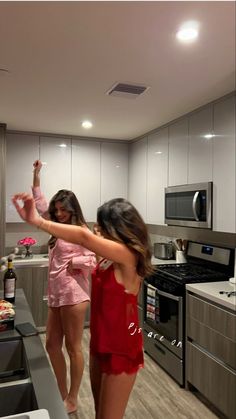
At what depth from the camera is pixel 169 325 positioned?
110 inches

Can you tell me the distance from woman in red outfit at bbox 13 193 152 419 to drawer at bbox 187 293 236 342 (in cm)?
91

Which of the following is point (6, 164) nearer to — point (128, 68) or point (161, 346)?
point (128, 68)

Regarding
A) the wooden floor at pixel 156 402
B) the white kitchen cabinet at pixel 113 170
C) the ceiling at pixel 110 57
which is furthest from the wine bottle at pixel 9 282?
the white kitchen cabinet at pixel 113 170

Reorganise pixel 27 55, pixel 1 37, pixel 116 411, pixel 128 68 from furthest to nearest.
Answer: pixel 128 68 < pixel 27 55 < pixel 1 37 < pixel 116 411

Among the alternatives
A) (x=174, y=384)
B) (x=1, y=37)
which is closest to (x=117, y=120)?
(x=1, y=37)

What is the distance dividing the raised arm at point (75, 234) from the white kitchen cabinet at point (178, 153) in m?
2.00

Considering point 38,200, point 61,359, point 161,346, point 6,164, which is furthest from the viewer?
point 6,164

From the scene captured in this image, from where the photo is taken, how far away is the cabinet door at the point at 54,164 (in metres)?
4.00

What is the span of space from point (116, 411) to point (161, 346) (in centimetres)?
164

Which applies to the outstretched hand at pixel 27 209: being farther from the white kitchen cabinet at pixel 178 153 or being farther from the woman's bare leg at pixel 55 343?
the white kitchen cabinet at pixel 178 153

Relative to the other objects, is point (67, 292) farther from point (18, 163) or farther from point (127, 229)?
point (18, 163)

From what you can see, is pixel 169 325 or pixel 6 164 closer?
pixel 169 325

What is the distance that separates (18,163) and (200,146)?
2138mm

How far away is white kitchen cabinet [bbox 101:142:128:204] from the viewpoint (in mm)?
4293
